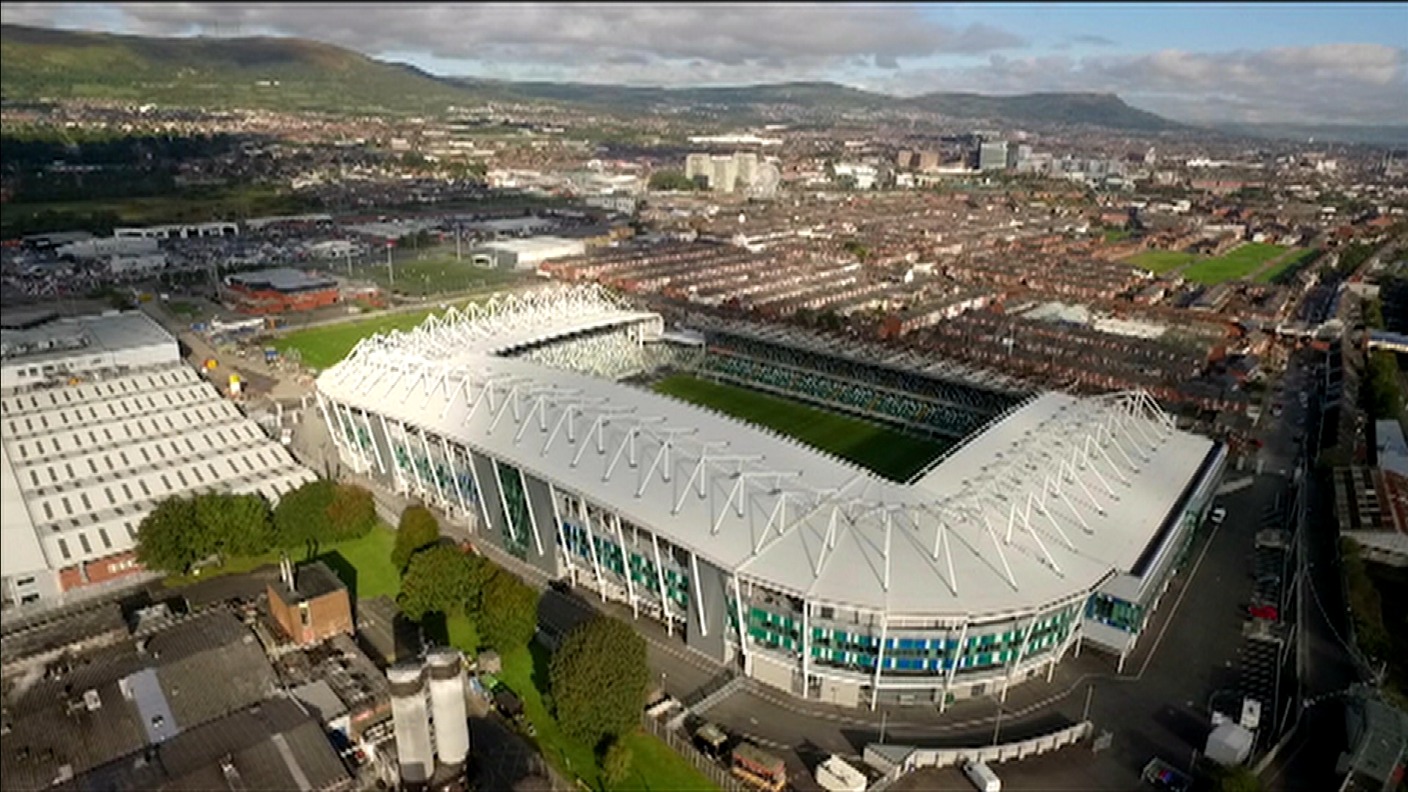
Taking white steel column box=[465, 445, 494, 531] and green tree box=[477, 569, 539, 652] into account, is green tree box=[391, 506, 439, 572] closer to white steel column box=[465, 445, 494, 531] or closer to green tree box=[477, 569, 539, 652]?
white steel column box=[465, 445, 494, 531]

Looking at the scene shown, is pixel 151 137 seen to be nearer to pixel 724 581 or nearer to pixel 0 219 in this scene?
pixel 0 219

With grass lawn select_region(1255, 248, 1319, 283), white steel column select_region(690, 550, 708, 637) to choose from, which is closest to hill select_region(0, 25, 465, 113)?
white steel column select_region(690, 550, 708, 637)

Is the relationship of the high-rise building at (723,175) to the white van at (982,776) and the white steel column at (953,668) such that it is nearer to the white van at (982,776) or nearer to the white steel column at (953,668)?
the white steel column at (953,668)

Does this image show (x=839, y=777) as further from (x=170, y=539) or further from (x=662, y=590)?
(x=170, y=539)

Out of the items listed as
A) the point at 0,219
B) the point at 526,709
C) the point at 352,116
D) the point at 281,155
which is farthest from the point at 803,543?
the point at 352,116

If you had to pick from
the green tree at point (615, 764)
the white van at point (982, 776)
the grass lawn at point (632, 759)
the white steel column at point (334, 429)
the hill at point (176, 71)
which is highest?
the hill at point (176, 71)

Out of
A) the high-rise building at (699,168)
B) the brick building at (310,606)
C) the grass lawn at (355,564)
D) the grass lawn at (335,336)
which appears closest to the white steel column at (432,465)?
the grass lawn at (355,564)
